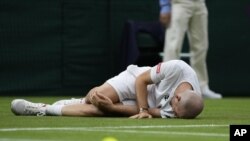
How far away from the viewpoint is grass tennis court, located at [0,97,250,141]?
6.01 metres

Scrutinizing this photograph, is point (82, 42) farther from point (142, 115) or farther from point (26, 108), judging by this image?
point (142, 115)

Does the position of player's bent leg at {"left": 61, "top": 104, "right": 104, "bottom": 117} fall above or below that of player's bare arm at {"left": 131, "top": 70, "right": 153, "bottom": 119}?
below

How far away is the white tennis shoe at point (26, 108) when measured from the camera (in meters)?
8.17

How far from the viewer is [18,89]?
1394cm

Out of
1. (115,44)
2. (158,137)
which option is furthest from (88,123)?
(115,44)

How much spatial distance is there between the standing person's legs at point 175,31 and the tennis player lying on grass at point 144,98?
465 cm

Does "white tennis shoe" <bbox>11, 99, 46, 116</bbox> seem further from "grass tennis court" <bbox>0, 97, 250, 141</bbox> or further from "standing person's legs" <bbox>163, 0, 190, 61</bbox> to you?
"standing person's legs" <bbox>163, 0, 190, 61</bbox>

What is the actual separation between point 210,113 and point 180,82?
5.44 ft

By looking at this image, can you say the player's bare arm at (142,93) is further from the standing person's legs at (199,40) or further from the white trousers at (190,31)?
the standing person's legs at (199,40)

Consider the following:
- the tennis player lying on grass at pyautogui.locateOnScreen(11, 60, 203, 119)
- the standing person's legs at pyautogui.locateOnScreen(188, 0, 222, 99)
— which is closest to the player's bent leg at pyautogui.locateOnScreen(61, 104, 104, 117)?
the tennis player lying on grass at pyautogui.locateOnScreen(11, 60, 203, 119)

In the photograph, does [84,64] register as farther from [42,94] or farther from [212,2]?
[212,2]

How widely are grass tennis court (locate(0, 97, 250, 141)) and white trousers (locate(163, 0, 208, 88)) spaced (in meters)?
4.66

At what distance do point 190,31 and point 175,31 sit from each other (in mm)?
672

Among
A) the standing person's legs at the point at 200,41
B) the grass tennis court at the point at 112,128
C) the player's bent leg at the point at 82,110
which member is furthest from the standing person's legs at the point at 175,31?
the player's bent leg at the point at 82,110
